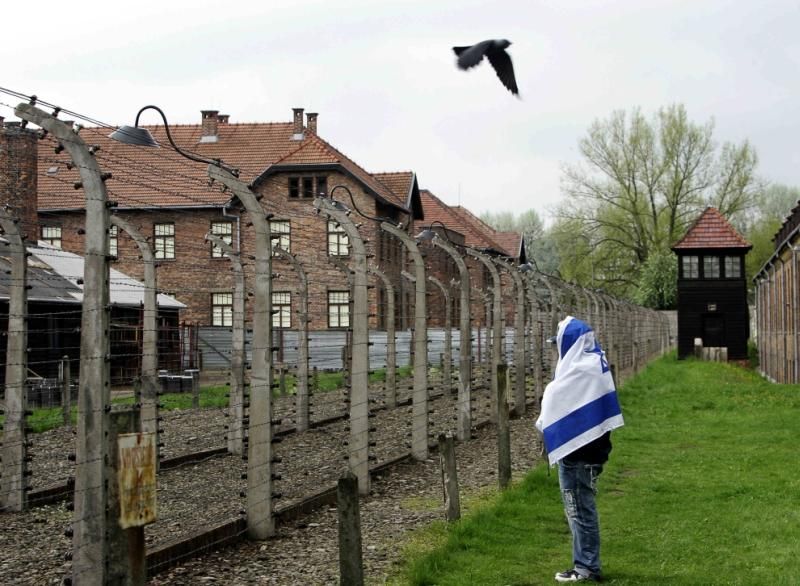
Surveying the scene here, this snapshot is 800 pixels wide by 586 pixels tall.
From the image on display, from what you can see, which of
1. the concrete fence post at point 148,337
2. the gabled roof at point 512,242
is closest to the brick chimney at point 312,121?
the gabled roof at point 512,242

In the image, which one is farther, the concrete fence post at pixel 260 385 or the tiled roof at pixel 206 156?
the tiled roof at pixel 206 156

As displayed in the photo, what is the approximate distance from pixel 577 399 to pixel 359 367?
367 cm

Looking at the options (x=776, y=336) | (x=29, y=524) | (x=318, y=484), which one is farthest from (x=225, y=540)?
(x=776, y=336)

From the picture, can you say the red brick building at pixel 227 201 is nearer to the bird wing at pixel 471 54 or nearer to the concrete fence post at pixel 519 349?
the concrete fence post at pixel 519 349

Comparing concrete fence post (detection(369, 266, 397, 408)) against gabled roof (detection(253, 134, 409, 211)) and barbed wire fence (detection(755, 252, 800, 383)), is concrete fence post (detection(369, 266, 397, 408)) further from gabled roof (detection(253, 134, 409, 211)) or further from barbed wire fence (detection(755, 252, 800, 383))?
gabled roof (detection(253, 134, 409, 211))

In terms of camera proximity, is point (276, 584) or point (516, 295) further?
point (516, 295)

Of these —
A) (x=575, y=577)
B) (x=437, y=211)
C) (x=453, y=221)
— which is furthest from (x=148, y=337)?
(x=437, y=211)

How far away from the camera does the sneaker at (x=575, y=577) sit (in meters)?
7.05

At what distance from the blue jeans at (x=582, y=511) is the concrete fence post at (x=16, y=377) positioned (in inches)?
189

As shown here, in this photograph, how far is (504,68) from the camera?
7.73 meters

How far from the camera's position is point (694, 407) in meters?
20.4

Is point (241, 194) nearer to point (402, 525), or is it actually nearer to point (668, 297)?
point (402, 525)

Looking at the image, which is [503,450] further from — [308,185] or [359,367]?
[308,185]

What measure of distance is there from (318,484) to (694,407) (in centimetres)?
1067
